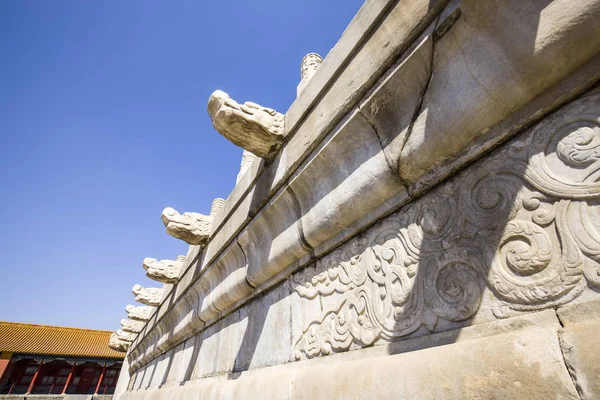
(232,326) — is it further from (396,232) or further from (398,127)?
(398,127)

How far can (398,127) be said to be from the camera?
1.17 m

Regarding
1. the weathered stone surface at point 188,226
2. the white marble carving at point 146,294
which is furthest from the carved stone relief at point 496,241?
the white marble carving at point 146,294

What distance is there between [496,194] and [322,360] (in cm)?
99

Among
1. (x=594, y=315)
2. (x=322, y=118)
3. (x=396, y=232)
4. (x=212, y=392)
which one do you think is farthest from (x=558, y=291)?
(x=212, y=392)

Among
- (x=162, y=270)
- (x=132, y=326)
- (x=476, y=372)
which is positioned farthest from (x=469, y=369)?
(x=132, y=326)

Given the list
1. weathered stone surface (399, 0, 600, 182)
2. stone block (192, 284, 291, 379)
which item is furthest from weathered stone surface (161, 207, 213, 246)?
weathered stone surface (399, 0, 600, 182)

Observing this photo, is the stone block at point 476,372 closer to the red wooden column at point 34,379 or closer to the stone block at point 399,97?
the stone block at point 399,97

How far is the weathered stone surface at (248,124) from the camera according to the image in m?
1.76

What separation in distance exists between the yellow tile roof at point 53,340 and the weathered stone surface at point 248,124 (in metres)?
23.6

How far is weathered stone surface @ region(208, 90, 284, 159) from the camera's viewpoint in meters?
1.76

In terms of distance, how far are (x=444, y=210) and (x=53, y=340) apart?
88.4 feet

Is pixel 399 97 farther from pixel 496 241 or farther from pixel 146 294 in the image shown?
pixel 146 294

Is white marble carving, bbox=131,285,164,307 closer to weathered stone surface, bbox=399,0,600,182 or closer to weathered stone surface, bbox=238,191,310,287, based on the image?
weathered stone surface, bbox=238,191,310,287

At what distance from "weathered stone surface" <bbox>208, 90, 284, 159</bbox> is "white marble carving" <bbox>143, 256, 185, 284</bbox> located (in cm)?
318
